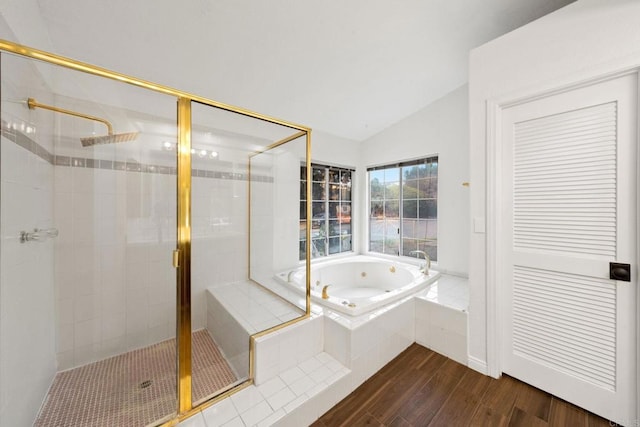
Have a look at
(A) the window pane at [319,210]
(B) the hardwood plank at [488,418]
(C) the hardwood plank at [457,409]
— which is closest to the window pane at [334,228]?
(A) the window pane at [319,210]

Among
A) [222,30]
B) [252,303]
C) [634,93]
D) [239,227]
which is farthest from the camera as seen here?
[239,227]

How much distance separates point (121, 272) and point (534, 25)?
328 centimetres

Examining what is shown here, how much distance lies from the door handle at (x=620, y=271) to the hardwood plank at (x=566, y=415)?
33.5 inches

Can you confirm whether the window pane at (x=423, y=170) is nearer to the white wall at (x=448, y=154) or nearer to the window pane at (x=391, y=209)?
the white wall at (x=448, y=154)

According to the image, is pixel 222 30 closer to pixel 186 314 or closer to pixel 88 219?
pixel 88 219

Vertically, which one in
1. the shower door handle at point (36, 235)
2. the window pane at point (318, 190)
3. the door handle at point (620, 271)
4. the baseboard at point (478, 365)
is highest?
the window pane at point (318, 190)

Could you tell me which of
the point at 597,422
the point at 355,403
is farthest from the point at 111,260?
the point at 597,422

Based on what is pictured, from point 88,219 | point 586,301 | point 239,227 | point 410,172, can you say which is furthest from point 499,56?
point 88,219

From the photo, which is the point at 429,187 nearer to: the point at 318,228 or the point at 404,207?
the point at 404,207

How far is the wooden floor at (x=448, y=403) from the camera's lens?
1392 mm

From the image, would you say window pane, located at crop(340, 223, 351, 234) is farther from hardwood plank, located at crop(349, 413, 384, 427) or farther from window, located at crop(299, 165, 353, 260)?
hardwood plank, located at crop(349, 413, 384, 427)

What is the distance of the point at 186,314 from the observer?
1.48 metres

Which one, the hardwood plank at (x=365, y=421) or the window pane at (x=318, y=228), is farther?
the window pane at (x=318, y=228)

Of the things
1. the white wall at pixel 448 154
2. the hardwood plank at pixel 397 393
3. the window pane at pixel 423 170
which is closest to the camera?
the hardwood plank at pixel 397 393
